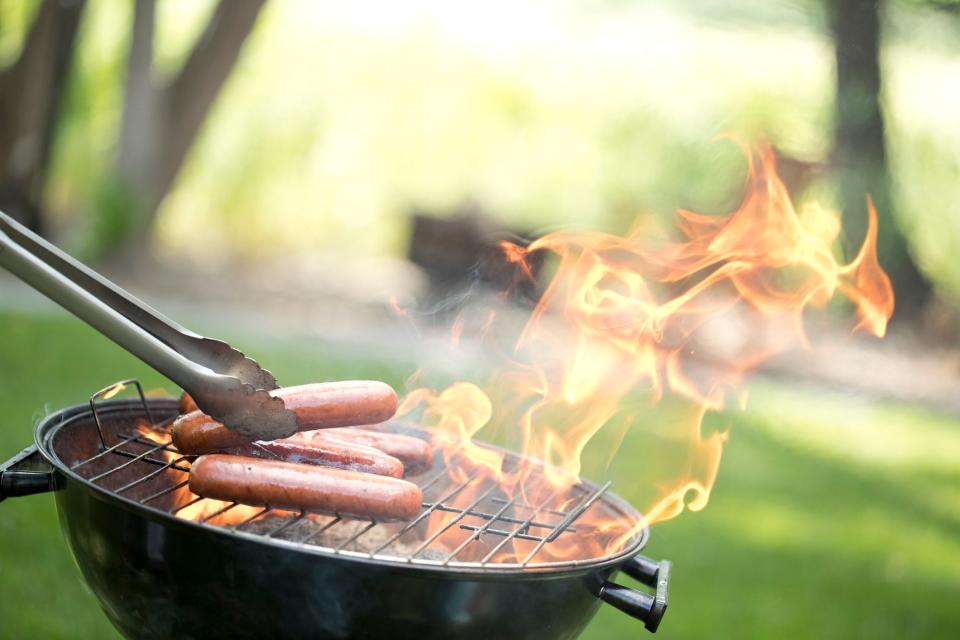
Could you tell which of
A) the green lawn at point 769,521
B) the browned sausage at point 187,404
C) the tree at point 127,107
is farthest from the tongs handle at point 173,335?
the tree at point 127,107

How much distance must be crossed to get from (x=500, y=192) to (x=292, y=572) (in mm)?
9199

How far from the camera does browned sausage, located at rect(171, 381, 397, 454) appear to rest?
89.1 inches

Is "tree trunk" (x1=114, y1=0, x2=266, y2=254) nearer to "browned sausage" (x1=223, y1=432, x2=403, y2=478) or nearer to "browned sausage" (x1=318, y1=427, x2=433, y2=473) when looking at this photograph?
"browned sausage" (x1=318, y1=427, x2=433, y2=473)

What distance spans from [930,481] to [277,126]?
7.89 meters

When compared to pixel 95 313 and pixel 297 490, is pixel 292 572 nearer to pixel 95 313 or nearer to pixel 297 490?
pixel 297 490

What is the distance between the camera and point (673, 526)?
17.7ft

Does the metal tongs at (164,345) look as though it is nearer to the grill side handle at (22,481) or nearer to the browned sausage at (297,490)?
the browned sausage at (297,490)

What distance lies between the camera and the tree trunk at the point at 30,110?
9047 mm

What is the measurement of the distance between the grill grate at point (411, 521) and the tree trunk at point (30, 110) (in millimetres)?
7489

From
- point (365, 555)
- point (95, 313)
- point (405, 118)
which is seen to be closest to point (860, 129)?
point (365, 555)

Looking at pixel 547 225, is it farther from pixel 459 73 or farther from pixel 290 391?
pixel 290 391

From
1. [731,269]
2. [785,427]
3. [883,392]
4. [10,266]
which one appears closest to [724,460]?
[785,427]

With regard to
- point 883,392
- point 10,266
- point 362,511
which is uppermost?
point 10,266

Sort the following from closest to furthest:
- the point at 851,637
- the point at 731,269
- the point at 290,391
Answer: the point at 290,391 < the point at 731,269 < the point at 851,637
